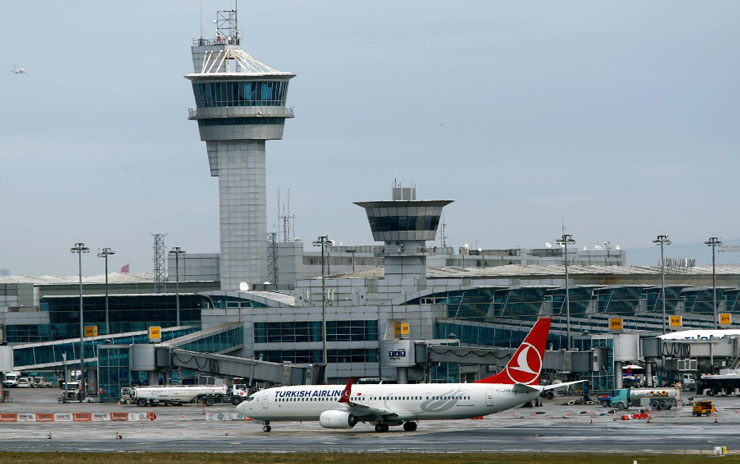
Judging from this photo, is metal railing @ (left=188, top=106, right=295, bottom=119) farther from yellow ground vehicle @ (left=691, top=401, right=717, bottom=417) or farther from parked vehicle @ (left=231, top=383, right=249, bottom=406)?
yellow ground vehicle @ (left=691, top=401, right=717, bottom=417)

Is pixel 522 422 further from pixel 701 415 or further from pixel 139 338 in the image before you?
pixel 139 338

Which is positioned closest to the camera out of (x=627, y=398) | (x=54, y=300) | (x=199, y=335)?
(x=627, y=398)

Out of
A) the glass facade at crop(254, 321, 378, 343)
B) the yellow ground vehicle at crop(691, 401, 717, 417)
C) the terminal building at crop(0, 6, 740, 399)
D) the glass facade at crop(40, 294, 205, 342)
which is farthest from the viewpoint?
the glass facade at crop(40, 294, 205, 342)

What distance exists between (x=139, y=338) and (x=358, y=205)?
32.6m

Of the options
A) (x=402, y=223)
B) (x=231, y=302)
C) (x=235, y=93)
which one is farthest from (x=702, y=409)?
(x=235, y=93)

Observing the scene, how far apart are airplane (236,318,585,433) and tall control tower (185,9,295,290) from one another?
101 metres

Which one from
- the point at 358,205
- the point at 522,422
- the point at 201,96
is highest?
the point at 201,96

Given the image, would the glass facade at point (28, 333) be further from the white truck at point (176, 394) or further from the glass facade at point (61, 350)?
the white truck at point (176, 394)

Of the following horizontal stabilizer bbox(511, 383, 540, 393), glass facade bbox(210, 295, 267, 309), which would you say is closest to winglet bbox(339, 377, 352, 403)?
horizontal stabilizer bbox(511, 383, 540, 393)

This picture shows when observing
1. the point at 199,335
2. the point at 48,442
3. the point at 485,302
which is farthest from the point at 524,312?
the point at 48,442

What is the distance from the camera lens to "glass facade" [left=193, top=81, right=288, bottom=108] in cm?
19125

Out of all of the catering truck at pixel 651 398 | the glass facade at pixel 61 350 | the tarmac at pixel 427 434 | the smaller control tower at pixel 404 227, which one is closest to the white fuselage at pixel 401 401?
the tarmac at pixel 427 434

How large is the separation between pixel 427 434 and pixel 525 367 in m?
8.41

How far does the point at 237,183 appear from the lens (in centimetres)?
19288
